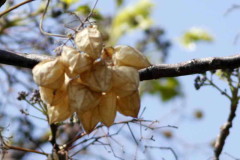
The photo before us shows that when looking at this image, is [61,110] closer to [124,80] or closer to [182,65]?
[124,80]

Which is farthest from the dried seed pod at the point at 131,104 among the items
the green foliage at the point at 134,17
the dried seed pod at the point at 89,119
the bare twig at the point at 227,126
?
the green foliage at the point at 134,17

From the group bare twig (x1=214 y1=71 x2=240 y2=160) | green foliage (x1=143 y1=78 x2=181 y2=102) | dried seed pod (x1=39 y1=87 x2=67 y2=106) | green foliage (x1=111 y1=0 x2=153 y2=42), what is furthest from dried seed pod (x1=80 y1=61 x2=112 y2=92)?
green foliage (x1=143 y1=78 x2=181 y2=102)

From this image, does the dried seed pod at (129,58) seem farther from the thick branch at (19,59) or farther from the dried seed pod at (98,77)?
the thick branch at (19,59)

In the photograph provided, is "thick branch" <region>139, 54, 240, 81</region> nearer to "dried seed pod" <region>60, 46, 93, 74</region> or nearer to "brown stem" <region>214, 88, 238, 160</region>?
"dried seed pod" <region>60, 46, 93, 74</region>

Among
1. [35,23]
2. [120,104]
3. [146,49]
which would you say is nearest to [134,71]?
[120,104]

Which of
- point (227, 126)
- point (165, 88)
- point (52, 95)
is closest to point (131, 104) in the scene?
point (52, 95)
